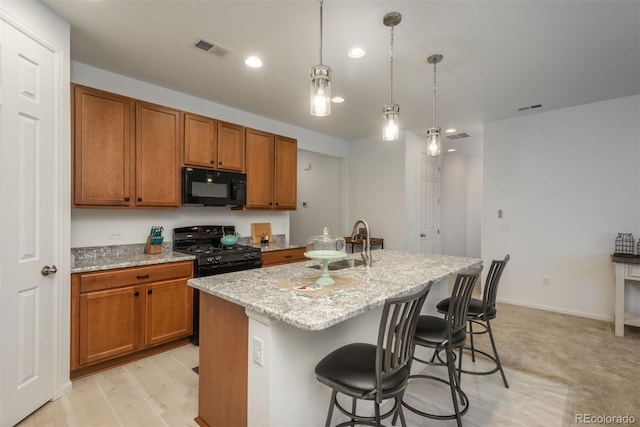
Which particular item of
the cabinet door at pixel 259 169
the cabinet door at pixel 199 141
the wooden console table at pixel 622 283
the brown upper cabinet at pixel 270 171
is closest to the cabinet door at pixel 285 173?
the brown upper cabinet at pixel 270 171

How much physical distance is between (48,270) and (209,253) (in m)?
1.29

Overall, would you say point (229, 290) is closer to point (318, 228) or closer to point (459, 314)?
point (459, 314)

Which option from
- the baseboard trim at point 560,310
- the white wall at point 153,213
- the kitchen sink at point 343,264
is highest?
the white wall at point 153,213

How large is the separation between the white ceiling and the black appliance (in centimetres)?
163

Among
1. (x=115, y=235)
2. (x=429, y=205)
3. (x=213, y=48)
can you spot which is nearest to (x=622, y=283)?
(x=429, y=205)

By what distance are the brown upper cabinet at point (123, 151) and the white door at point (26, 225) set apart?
50 cm

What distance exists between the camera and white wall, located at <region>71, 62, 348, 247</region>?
2939 mm

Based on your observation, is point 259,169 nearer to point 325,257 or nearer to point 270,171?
point 270,171

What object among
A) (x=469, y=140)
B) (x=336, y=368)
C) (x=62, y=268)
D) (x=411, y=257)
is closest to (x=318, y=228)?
(x=469, y=140)

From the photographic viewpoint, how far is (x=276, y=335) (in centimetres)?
145

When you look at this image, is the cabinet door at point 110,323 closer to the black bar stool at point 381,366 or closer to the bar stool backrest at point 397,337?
the black bar stool at point 381,366

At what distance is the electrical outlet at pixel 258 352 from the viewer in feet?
4.80

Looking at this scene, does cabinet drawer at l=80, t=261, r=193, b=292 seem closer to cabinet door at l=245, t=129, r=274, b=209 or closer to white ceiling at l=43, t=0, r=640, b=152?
cabinet door at l=245, t=129, r=274, b=209

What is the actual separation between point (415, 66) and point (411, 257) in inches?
70.3
